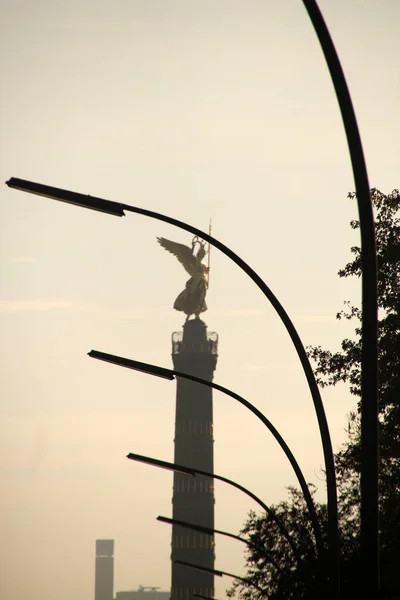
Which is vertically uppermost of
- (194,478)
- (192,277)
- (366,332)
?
(192,277)

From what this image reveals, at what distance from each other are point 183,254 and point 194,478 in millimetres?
12379

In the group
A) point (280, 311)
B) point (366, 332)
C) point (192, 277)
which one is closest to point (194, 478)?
point (192, 277)

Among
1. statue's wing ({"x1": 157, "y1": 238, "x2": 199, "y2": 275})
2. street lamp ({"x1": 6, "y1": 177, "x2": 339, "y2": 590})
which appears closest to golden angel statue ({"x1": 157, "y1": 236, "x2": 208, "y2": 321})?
statue's wing ({"x1": 157, "y1": 238, "x2": 199, "y2": 275})

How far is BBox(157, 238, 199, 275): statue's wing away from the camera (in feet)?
211

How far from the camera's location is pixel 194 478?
62.6 m

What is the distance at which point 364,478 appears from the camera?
9.03m

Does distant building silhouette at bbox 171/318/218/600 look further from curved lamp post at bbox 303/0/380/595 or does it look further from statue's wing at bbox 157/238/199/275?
curved lamp post at bbox 303/0/380/595

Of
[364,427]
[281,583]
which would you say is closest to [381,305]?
[281,583]

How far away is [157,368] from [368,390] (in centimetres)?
629

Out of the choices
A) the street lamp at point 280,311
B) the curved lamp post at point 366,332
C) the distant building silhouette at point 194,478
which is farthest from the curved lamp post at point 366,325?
the distant building silhouette at point 194,478

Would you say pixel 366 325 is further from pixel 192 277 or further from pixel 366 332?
pixel 192 277

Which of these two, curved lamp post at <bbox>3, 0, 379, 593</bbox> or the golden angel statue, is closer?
curved lamp post at <bbox>3, 0, 379, 593</bbox>

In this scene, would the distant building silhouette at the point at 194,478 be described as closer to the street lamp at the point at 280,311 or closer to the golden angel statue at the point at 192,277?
the golden angel statue at the point at 192,277

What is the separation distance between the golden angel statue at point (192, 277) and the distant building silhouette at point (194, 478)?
1881mm
